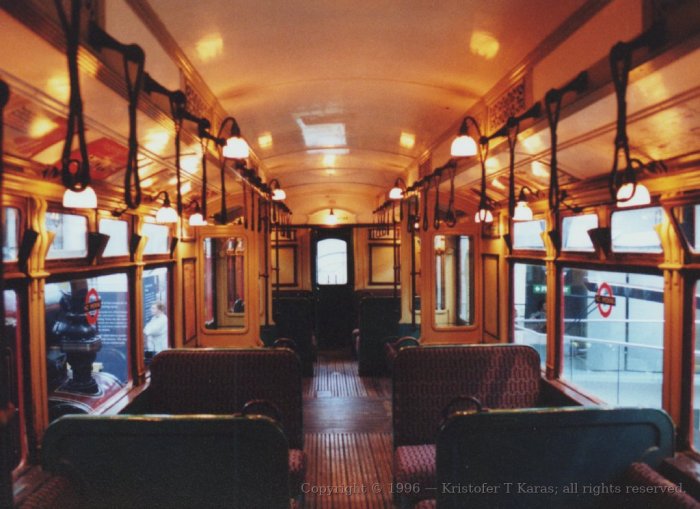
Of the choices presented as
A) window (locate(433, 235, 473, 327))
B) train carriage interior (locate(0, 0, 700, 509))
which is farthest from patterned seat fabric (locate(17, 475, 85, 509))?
window (locate(433, 235, 473, 327))

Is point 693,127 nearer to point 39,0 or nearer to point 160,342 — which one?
point 39,0

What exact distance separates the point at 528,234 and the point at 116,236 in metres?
4.54

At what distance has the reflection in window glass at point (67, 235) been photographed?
340 centimetres

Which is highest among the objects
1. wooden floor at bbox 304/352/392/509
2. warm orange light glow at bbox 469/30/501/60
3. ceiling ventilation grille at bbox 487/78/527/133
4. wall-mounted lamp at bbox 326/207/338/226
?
warm orange light glow at bbox 469/30/501/60

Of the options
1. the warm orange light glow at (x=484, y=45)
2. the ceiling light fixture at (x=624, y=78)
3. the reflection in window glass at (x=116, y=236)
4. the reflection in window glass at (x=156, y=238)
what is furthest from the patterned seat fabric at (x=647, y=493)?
the reflection in window glass at (x=156, y=238)

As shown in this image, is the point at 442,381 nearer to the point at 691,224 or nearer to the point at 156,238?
the point at 691,224

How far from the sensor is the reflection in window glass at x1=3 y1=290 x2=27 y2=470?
2.96m

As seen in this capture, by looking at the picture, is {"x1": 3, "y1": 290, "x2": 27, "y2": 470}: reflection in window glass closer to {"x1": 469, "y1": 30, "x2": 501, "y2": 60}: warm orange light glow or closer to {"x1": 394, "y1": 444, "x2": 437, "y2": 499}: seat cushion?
{"x1": 394, "y1": 444, "x2": 437, "y2": 499}: seat cushion

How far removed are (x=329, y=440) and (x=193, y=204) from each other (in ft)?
11.9

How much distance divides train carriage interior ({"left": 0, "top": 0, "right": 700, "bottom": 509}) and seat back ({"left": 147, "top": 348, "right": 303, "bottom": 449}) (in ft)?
0.06

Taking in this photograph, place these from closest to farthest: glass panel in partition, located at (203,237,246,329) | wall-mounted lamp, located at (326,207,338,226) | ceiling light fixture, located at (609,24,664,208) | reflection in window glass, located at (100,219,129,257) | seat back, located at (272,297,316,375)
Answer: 1. ceiling light fixture, located at (609,24,664,208)
2. reflection in window glass, located at (100,219,129,257)
3. seat back, located at (272,297,316,375)
4. glass panel in partition, located at (203,237,246,329)
5. wall-mounted lamp, located at (326,207,338,226)

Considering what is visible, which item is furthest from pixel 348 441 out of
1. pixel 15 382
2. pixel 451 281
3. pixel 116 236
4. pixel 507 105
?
pixel 451 281

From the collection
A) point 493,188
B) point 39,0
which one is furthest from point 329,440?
point 39,0

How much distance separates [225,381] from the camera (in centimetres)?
404
